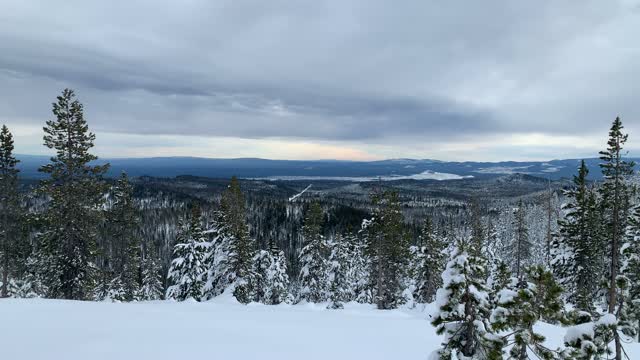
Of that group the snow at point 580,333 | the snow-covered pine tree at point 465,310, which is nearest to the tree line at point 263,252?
the snow at point 580,333

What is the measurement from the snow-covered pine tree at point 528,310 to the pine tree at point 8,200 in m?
30.7

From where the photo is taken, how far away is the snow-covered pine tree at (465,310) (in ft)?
27.6

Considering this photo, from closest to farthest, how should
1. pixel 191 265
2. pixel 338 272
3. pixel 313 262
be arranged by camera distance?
pixel 191 265, pixel 313 262, pixel 338 272

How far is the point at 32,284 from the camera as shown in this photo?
44.5m

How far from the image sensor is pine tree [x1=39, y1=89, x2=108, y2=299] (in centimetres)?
2506

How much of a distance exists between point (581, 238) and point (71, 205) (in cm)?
3852

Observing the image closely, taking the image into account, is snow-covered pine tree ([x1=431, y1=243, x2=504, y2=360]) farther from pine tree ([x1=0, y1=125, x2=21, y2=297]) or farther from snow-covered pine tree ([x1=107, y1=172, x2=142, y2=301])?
snow-covered pine tree ([x1=107, y1=172, x2=142, y2=301])

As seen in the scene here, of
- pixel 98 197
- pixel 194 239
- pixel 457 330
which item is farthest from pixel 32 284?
pixel 457 330

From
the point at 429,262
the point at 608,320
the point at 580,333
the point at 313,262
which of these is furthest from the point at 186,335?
the point at 313,262

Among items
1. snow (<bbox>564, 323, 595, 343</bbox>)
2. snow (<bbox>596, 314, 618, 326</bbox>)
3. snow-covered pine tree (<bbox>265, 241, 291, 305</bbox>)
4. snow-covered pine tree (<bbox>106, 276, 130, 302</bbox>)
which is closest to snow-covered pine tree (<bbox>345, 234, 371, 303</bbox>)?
snow-covered pine tree (<bbox>265, 241, 291, 305</bbox>)

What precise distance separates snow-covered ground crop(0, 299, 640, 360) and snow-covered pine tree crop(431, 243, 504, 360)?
3.75 m

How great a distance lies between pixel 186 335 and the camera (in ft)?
40.6

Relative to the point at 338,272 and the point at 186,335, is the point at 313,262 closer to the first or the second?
the point at 338,272

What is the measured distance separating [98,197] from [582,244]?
37.2 meters
